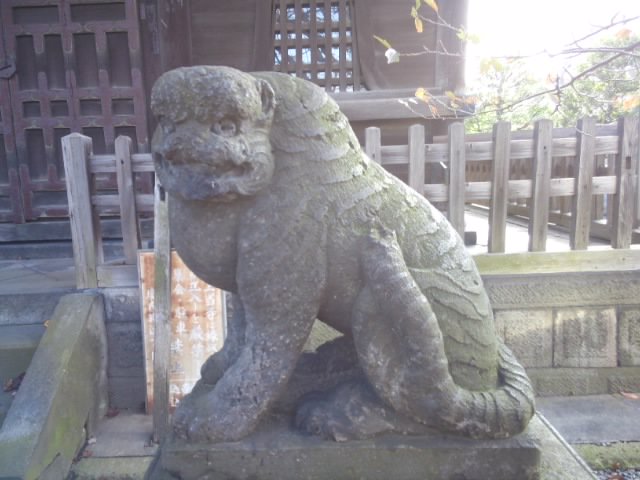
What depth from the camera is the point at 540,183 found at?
388 centimetres

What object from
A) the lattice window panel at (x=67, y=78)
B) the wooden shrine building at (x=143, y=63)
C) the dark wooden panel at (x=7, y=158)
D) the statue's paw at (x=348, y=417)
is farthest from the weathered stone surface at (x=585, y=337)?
the dark wooden panel at (x=7, y=158)

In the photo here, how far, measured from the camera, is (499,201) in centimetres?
394

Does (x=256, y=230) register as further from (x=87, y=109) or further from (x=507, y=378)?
(x=87, y=109)

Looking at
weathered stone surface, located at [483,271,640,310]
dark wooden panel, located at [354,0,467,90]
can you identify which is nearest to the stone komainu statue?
weathered stone surface, located at [483,271,640,310]

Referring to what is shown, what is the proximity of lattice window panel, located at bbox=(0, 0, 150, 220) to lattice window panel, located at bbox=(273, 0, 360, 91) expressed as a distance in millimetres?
1495

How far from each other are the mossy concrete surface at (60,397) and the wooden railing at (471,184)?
0.39 m

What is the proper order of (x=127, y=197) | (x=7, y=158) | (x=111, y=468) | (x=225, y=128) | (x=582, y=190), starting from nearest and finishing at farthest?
(x=225, y=128) → (x=111, y=468) → (x=127, y=197) → (x=582, y=190) → (x=7, y=158)

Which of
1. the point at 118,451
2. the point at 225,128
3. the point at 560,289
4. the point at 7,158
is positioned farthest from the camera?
the point at 7,158

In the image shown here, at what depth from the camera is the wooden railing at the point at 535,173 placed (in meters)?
3.83

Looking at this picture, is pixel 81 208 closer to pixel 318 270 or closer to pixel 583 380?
pixel 318 270

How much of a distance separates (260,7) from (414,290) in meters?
4.76

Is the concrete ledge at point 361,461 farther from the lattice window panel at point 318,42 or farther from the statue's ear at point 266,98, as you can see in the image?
the lattice window panel at point 318,42

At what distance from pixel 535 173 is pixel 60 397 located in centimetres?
361

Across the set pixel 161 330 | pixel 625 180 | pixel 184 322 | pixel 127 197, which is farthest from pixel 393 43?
pixel 161 330
